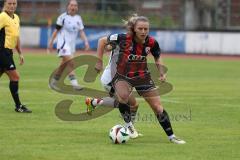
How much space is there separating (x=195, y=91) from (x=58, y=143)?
9.69 m

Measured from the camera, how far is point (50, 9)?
48.2 meters

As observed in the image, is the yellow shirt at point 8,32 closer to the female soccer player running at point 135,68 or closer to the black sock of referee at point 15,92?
the black sock of referee at point 15,92

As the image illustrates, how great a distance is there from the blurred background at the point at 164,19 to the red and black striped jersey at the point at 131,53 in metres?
28.5

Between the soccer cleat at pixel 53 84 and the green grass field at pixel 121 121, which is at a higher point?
the green grass field at pixel 121 121

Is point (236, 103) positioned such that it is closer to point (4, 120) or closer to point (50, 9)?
point (4, 120)

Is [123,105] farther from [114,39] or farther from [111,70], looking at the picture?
[114,39]

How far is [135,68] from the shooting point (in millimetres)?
11250

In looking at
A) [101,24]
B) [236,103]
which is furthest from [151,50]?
[101,24]

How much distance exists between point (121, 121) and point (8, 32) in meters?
2.96

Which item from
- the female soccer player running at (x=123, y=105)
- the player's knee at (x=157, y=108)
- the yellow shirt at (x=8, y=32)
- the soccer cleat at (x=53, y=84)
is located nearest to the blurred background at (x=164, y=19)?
the soccer cleat at (x=53, y=84)

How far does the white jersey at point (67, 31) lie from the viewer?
19828mm

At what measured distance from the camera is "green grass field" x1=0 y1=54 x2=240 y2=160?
32.9 ft

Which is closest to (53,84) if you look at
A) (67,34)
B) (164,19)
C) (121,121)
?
(67,34)

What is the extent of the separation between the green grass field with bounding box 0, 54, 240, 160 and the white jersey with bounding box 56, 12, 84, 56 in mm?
1234
